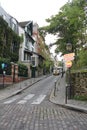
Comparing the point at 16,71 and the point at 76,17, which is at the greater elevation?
the point at 76,17

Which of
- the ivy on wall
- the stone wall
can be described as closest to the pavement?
the stone wall

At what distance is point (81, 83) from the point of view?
66.2 feet

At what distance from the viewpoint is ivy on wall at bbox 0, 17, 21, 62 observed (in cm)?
4447

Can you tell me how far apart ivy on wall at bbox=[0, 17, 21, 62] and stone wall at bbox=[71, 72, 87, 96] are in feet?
77.6

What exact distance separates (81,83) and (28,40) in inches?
1823

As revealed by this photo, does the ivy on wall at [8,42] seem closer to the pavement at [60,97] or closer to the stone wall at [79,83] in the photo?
the pavement at [60,97]

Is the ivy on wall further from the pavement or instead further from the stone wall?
the stone wall

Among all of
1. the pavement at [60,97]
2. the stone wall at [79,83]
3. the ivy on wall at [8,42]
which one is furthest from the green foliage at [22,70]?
the stone wall at [79,83]

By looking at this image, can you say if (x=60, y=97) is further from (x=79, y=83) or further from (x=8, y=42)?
A: (x=8, y=42)

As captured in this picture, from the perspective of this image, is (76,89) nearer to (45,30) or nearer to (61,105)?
(61,105)

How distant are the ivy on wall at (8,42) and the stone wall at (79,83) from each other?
23.6 metres

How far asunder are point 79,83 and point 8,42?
2913cm

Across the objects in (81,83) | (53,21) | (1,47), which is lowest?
(81,83)

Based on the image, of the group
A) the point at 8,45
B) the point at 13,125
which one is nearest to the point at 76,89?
the point at 13,125
